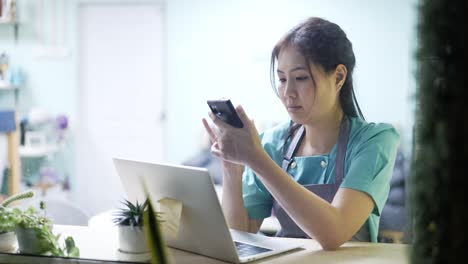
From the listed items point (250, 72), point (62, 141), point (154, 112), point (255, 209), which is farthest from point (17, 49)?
point (255, 209)

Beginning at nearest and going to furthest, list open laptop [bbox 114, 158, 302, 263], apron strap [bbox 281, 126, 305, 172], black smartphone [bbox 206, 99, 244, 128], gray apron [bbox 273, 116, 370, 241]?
1. open laptop [bbox 114, 158, 302, 263]
2. black smartphone [bbox 206, 99, 244, 128]
3. gray apron [bbox 273, 116, 370, 241]
4. apron strap [bbox 281, 126, 305, 172]

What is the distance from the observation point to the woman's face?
5.02 feet

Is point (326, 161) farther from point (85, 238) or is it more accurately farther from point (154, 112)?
point (154, 112)

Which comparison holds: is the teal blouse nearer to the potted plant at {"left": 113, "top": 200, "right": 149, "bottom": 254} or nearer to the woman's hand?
the woman's hand

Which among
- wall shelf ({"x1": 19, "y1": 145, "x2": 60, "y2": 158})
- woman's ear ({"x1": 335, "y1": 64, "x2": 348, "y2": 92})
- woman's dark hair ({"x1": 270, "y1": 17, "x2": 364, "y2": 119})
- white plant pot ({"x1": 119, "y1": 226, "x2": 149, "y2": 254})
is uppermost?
Answer: woman's dark hair ({"x1": 270, "y1": 17, "x2": 364, "y2": 119})

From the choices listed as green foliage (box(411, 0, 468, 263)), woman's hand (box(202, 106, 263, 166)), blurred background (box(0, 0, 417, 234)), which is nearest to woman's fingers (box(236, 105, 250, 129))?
woman's hand (box(202, 106, 263, 166))

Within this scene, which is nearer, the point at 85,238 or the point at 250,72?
the point at 85,238

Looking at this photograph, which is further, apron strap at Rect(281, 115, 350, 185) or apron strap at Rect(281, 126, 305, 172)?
apron strap at Rect(281, 126, 305, 172)

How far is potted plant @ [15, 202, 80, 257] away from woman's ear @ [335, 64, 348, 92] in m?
0.80

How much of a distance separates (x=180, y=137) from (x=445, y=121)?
14.7ft

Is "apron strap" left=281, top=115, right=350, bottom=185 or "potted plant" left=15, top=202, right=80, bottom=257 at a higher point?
"apron strap" left=281, top=115, right=350, bottom=185

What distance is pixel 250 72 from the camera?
15.6 ft

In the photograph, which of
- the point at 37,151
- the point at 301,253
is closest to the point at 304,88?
the point at 301,253

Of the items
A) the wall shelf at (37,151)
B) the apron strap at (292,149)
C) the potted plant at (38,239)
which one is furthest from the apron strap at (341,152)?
the wall shelf at (37,151)
